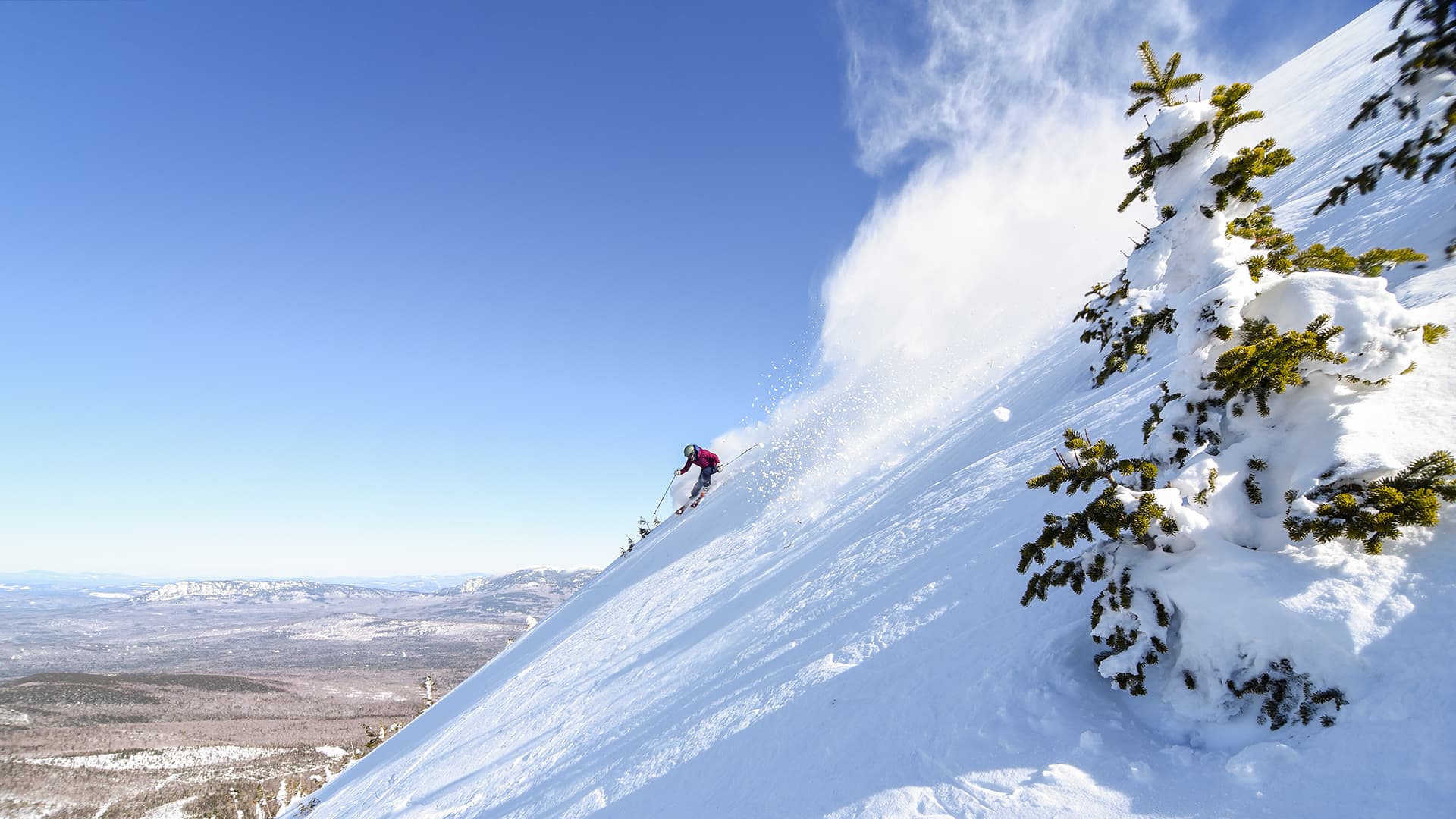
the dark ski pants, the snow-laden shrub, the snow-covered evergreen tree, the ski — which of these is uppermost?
the snow-covered evergreen tree

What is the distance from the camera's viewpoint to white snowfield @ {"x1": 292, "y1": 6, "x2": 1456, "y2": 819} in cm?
268

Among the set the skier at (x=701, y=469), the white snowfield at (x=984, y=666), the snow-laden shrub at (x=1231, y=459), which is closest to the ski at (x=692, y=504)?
the skier at (x=701, y=469)

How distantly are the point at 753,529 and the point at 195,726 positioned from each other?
114m

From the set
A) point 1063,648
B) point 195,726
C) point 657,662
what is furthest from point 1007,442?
point 195,726

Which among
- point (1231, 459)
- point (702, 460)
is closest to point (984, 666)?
point (1231, 459)

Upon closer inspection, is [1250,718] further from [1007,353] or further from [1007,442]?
[1007,353]

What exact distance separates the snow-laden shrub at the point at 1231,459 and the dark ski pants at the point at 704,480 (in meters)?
19.6

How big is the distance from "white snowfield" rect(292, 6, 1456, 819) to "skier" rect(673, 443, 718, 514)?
9323mm

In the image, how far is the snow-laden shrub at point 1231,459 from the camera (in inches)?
111

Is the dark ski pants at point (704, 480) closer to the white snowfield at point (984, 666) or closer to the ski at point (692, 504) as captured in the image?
the ski at point (692, 504)

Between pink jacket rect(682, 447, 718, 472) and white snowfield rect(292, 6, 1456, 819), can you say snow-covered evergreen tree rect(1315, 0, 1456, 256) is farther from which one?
pink jacket rect(682, 447, 718, 472)

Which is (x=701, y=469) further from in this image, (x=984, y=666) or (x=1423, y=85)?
(x=1423, y=85)

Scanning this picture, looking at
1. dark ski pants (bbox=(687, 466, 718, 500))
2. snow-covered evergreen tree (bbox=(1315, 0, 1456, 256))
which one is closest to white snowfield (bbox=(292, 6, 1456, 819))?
snow-covered evergreen tree (bbox=(1315, 0, 1456, 256))

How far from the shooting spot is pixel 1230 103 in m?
3.61
